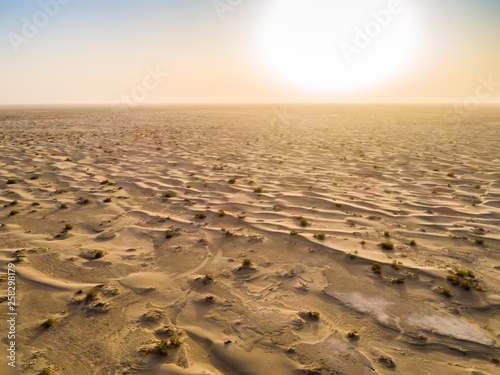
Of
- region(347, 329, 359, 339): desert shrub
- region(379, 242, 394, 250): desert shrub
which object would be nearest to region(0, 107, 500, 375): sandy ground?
region(347, 329, 359, 339): desert shrub

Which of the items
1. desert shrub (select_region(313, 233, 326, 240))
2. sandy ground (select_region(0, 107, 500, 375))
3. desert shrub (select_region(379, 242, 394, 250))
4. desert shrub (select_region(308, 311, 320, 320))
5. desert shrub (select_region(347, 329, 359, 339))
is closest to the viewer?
sandy ground (select_region(0, 107, 500, 375))

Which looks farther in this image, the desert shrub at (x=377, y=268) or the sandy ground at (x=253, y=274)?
the desert shrub at (x=377, y=268)

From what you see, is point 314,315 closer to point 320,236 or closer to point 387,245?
point 320,236

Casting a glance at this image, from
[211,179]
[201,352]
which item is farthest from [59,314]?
[211,179]

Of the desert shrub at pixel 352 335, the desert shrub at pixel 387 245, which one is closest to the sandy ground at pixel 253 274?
the desert shrub at pixel 352 335

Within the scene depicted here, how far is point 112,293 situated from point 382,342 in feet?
15.3

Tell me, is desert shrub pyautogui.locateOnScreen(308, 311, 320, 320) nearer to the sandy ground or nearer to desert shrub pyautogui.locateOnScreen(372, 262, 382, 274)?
the sandy ground

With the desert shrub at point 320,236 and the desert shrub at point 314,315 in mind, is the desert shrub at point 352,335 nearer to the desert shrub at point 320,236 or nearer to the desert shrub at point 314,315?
the desert shrub at point 314,315

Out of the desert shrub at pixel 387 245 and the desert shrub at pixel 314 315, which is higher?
the desert shrub at pixel 387 245

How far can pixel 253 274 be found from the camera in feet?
18.0

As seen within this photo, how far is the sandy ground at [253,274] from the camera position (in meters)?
3.79

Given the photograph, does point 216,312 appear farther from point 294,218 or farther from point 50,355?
point 294,218

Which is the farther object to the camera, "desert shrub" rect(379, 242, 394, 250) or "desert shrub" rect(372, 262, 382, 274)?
"desert shrub" rect(379, 242, 394, 250)

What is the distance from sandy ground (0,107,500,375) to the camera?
3795mm
